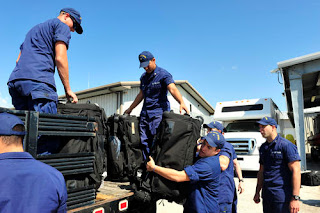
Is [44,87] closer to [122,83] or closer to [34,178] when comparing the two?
[34,178]

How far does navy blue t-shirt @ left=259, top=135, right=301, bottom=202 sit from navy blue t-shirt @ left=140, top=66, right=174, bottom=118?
68.0 inches

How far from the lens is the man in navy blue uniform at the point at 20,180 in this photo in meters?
1.28

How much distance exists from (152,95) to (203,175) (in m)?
1.60

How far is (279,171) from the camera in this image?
3494mm

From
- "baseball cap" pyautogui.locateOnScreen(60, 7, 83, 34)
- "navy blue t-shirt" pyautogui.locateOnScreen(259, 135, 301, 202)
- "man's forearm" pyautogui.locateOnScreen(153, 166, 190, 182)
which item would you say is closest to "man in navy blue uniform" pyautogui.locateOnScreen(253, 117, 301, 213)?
"navy blue t-shirt" pyautogui.locateOnScreen(259, 135, 301, 202)

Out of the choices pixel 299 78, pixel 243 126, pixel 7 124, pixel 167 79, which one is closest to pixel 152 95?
pixel 167 79

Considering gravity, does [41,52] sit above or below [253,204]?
above

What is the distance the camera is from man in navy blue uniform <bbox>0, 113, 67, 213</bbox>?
1.28 metres

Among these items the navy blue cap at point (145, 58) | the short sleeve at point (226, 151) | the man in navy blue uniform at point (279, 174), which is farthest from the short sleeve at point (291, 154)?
the navy blue cap at point (145, 58)

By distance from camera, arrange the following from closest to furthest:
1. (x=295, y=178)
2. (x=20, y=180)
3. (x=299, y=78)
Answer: (x=20, y=180)
(x=295, y=178)
(x=299, y=78)

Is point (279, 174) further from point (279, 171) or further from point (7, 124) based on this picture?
point (7, 124)

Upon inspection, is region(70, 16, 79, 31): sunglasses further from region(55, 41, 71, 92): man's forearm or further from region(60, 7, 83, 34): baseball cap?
region(55, 41, 71, 92): man's forearm

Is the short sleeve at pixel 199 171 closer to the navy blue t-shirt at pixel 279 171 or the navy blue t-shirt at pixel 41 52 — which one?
the navy blue t-shirt at pixel 279 171

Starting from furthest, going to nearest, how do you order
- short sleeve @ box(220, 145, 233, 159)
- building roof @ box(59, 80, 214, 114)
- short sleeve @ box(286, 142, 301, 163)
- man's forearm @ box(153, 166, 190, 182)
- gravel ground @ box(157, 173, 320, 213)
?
building roof @ box(59, 80, 214, 114), gravel ground @ box(157, 173, 320, 213), short sleeve @ box(220, 145, 233, 159), short sleeve @ box(286, 142, 301, 163), man's forearm @ box(153, 166, 190, 182)
